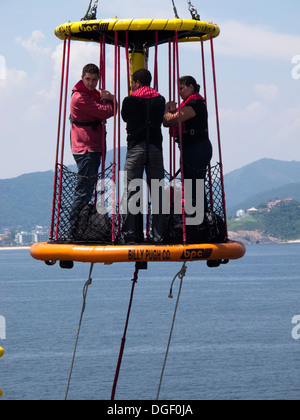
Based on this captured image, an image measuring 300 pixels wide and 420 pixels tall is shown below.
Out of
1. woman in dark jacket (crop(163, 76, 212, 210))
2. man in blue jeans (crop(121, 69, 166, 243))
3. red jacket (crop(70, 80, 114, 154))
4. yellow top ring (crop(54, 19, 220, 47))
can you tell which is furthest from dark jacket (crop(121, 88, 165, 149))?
yellow top ring (crop(54, 19, 220, 47))

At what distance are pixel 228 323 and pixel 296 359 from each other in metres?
30.8

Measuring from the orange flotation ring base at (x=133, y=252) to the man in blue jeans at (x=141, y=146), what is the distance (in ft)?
1.86

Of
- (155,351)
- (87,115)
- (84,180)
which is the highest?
(155,351)

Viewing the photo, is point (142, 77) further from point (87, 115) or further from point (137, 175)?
point (137, 175)

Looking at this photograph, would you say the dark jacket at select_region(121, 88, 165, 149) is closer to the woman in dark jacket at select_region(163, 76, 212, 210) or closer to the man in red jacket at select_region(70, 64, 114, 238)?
the woman in dark jacket at select_region(163, 76, 212, 210)

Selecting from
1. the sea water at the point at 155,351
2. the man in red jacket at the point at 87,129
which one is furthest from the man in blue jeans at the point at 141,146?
the sea water at the point at 155,351

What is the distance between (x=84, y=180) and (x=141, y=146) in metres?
1.27

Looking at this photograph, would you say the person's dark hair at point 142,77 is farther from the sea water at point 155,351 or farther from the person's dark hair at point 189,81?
the sea water at point 155,351

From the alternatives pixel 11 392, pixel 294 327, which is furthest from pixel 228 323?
pixel 11 392

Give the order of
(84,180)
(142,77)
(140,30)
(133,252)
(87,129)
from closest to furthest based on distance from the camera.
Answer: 1. (133,252)
2. (142,77)
3. (140,30)
4. (87,129)
5. (84,180)

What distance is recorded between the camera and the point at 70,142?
12.1m

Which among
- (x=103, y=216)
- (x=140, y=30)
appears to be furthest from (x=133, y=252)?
(x=140, y=30)

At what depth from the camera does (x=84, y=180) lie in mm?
12000

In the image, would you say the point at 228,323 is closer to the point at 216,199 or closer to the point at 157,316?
the point at 157,316
